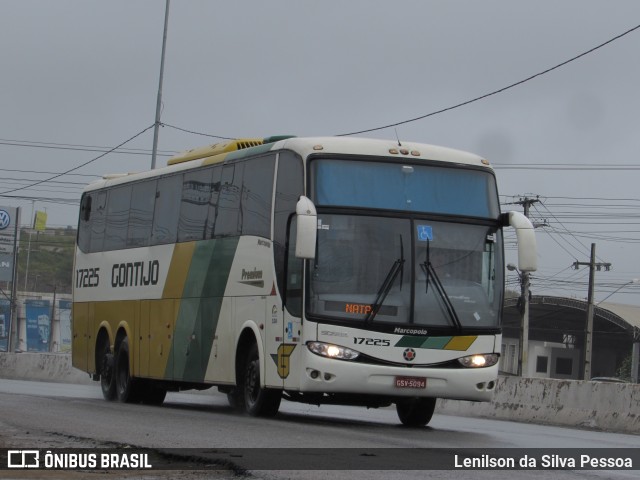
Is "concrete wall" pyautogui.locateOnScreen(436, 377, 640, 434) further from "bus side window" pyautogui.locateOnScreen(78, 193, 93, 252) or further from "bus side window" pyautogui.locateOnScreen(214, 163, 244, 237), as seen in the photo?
"bus side window" pyautogui.locateOnScreen(78, 193, 93, 252)

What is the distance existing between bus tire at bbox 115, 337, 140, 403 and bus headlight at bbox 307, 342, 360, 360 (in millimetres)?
7315

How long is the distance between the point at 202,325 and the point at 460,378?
15.5 ft

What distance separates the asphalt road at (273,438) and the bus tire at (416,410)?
174 millimetres

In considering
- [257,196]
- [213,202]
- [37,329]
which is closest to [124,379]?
[213,202]

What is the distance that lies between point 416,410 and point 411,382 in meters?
1.98

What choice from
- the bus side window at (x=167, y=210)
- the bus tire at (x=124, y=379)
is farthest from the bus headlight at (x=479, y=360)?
the bus tire at (x=124, y=379)

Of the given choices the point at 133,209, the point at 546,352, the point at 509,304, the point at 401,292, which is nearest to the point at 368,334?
the point at 401,292

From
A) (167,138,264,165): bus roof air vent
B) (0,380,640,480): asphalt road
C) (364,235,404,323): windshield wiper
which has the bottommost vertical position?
(0,380,640,480): asphalt road

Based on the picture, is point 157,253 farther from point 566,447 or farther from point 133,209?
point 566,447

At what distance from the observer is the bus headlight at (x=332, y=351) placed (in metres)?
16.2

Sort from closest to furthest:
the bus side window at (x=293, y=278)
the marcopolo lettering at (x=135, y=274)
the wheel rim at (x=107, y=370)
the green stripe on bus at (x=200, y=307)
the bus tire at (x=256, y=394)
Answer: the bus side window at (x=293, y=278), the bus tire at (x=256, y=394), the green stripe on bus at (x=200, y=307), the marcopolo lettering at (x=135, y=274), the wheel rim at (x=107, y=370)

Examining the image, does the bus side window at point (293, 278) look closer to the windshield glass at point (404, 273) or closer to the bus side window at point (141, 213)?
the windshield glass at point (404, 273)

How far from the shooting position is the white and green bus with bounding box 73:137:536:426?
16234 millimetres

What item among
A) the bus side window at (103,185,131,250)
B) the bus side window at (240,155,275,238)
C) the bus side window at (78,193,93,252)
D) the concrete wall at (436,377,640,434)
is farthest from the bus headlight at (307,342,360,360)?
the bus side window at (78,193,93,252)
